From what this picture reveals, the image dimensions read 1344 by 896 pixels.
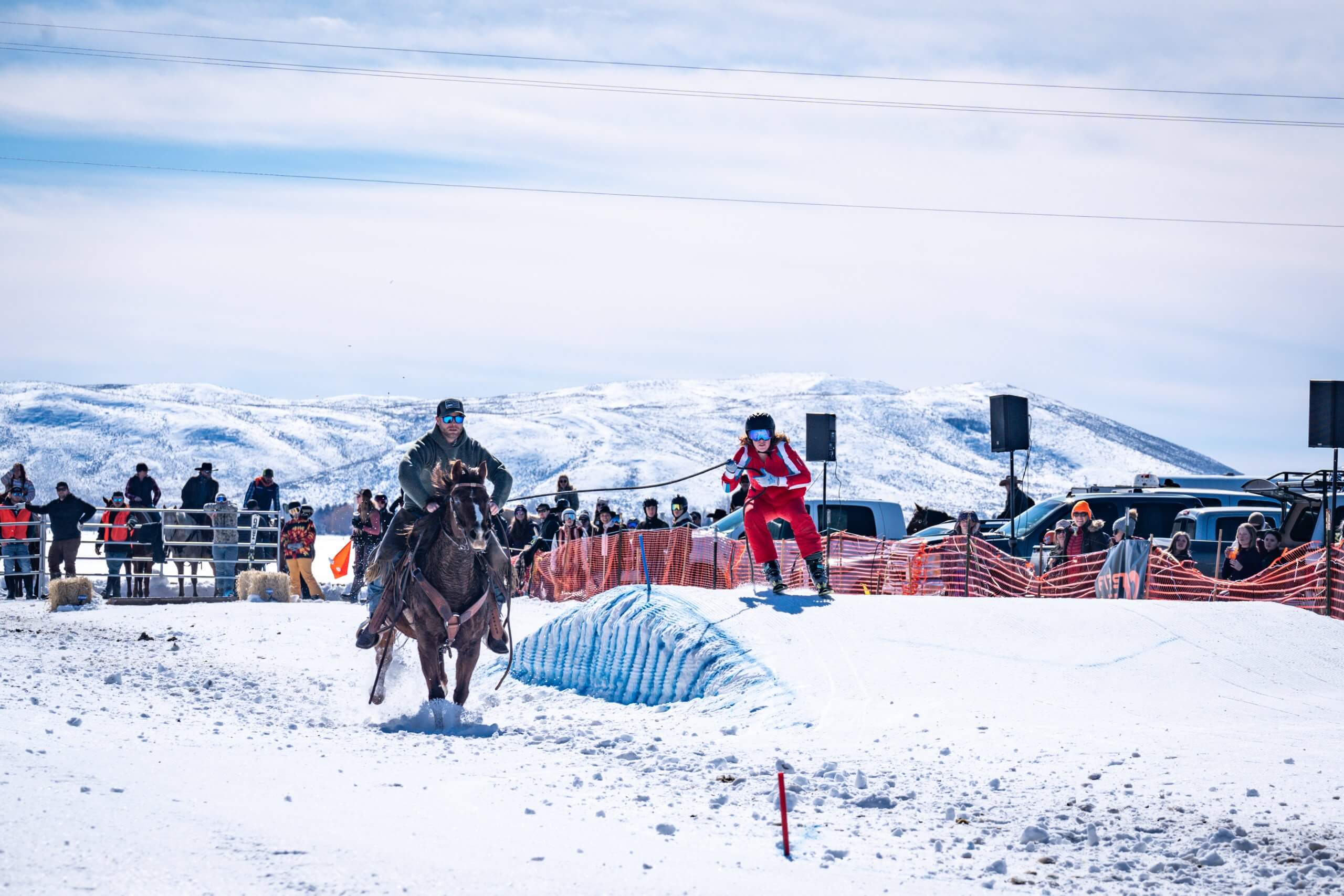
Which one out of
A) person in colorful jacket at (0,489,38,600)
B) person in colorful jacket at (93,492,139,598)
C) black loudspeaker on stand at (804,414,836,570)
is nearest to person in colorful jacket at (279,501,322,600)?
person in colorful jacket at (93,492,139,598)

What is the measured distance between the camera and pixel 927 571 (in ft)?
58.4

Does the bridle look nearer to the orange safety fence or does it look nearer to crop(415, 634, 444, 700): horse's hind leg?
crop(415, 634, 444, 700): horse's hind leg

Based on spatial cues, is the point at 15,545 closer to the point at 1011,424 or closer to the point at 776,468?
the point at 1011,424

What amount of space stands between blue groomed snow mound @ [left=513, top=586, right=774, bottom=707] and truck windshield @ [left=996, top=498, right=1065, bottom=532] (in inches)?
391

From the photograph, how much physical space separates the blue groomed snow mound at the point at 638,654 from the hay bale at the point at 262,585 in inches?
391

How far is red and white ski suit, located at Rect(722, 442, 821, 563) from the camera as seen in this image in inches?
474

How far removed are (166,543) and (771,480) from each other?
1508 cm

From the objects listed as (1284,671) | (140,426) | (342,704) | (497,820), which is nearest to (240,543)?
(342,704)

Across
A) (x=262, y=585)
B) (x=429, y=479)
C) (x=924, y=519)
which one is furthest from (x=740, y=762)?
(x=924, y=519)

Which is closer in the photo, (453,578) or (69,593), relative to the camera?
(453,578)

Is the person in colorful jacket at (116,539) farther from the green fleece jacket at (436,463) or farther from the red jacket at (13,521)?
the green fleece jacket at (436,463)

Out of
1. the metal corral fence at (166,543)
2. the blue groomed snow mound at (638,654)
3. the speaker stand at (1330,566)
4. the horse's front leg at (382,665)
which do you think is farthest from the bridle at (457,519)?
the metal corral fence at (166,543)

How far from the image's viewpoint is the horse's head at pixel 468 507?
31.8ft

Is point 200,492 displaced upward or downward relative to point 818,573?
upward
